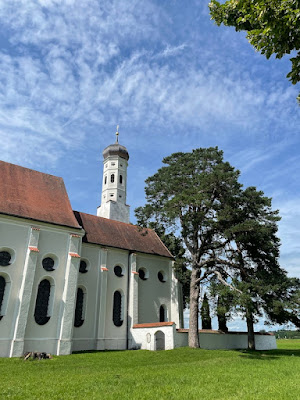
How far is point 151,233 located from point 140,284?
24.3 ft

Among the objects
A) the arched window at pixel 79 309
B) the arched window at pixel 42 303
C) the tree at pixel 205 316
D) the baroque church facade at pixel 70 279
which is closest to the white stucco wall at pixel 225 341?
the baroque church facade at pixel 70 279

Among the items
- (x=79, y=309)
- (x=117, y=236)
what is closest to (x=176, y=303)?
(x=117, y=236)

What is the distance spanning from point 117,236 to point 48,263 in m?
8.10

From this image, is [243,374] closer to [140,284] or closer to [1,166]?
[140,284]

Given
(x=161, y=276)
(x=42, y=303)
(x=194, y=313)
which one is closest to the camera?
(x=42, y=303)

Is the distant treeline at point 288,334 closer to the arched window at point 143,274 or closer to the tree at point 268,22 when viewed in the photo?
the arched window at point 143,274

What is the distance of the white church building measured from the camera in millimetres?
18953

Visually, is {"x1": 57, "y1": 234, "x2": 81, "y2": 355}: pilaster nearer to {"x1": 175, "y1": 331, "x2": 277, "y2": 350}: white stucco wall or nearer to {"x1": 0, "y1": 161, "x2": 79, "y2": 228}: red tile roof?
{"x1": 0, "y1": 161, "x2": 79, "y2": 228}: red tile roof

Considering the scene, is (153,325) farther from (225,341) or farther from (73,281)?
(225,341)

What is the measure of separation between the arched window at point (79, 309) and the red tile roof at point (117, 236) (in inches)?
162

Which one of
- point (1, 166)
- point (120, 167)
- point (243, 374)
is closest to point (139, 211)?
point (1, 166)

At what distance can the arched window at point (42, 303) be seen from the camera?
19391 millimetres

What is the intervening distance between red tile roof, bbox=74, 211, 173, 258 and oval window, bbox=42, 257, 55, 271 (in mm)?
3654

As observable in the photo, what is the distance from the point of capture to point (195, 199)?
21.0 m
